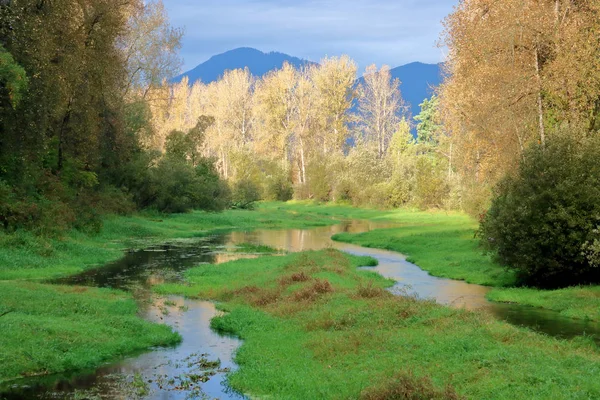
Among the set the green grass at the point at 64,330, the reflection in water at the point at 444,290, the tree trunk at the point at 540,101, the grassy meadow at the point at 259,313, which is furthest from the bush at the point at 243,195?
the green grass at the point at 64,330

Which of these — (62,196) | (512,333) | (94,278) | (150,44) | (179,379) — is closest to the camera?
(179,379)

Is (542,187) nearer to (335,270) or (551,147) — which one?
(551,147)

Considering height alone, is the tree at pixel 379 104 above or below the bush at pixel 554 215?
above

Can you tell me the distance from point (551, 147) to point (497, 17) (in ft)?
33.1

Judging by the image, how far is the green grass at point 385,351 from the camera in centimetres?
1178

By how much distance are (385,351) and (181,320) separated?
8025mm

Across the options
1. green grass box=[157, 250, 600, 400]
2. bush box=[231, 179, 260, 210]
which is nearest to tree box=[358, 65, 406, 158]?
bush box=[231, 179, 260, 210]

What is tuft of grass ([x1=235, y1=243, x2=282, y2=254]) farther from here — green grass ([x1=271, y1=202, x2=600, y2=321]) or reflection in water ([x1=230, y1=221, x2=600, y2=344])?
green grass ([x1=271, y1=202, x2=600, y2=321])

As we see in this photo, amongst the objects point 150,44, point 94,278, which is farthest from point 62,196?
point 150,44

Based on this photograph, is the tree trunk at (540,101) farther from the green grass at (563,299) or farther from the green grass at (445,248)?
the green grass at (563,299)

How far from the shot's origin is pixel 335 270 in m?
27.9

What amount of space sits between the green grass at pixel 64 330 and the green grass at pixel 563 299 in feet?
42.9

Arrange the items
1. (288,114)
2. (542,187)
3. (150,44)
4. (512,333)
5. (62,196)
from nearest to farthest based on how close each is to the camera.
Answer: (512,333) < (542,187) < (62,196) < (150,44) < (288,114)

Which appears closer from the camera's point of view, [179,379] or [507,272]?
[179,379]
